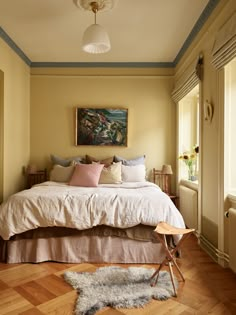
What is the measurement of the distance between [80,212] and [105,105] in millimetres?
2596

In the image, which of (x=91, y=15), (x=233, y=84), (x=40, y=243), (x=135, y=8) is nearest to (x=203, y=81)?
(x=233, y=84)

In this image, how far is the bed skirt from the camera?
289 centimetres

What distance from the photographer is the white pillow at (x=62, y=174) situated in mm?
4412

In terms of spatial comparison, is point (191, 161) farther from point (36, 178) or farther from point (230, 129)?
point (36, 178)

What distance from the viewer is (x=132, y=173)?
441 cm

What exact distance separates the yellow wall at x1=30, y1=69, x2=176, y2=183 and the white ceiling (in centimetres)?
44

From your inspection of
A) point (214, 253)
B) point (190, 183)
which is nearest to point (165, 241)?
point (214, 253)

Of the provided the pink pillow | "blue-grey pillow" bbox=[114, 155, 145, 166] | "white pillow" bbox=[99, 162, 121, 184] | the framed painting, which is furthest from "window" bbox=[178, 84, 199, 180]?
the pink pillow

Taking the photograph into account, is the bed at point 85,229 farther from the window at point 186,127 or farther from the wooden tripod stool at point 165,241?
the window at point 186,127

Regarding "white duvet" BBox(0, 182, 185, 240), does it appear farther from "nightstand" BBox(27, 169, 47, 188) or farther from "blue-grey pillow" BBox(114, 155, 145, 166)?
"nightstand" BBox(27, 169, 47, 188)

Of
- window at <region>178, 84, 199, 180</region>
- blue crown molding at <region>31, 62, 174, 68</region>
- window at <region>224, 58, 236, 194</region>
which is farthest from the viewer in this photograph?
blue crown molding at <region>31, 62, 174, 68</region>

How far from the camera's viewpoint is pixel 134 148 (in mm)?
4980

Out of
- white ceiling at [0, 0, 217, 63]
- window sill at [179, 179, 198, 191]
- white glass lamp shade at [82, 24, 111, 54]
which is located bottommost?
window sill at [179, 179, 198, 191]

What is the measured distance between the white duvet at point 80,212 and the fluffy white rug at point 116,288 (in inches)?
18.3
